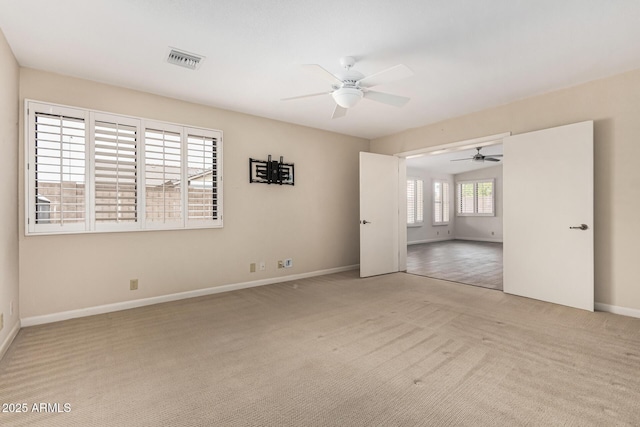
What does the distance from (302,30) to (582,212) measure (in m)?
3.58

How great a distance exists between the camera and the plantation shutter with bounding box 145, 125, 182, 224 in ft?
12.4

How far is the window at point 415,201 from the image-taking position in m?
9.98

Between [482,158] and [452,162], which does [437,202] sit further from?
[482,158]

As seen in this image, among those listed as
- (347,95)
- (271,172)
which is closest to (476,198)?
(271,172)

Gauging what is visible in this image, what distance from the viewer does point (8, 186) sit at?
2.72 m

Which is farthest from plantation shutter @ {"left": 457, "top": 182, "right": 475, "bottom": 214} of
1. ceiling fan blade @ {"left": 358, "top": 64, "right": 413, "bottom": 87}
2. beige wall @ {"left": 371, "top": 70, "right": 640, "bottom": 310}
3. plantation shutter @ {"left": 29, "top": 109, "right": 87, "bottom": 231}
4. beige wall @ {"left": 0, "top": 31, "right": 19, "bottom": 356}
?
beige wall @ {"left": 0, "top": 31, "right": 19, "bottom": 356}

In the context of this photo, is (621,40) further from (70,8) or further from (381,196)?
(70,8)

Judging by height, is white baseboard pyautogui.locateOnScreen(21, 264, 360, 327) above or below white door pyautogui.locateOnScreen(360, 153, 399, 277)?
below

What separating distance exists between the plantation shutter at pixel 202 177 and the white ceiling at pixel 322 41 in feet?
2.07

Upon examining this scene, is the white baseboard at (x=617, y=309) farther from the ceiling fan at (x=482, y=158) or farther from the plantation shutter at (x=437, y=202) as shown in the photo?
the plantation shutter at (x=437, y=202)

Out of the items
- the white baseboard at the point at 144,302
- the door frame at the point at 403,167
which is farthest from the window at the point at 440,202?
the white baseboard at the point at 144,302

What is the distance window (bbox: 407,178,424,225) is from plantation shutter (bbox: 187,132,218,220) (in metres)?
7.08

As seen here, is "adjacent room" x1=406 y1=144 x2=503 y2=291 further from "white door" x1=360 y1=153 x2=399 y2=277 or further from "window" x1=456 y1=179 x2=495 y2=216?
"white door" x1=360 y1=153 x2=399 y2=277

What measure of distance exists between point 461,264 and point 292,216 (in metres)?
3.76
